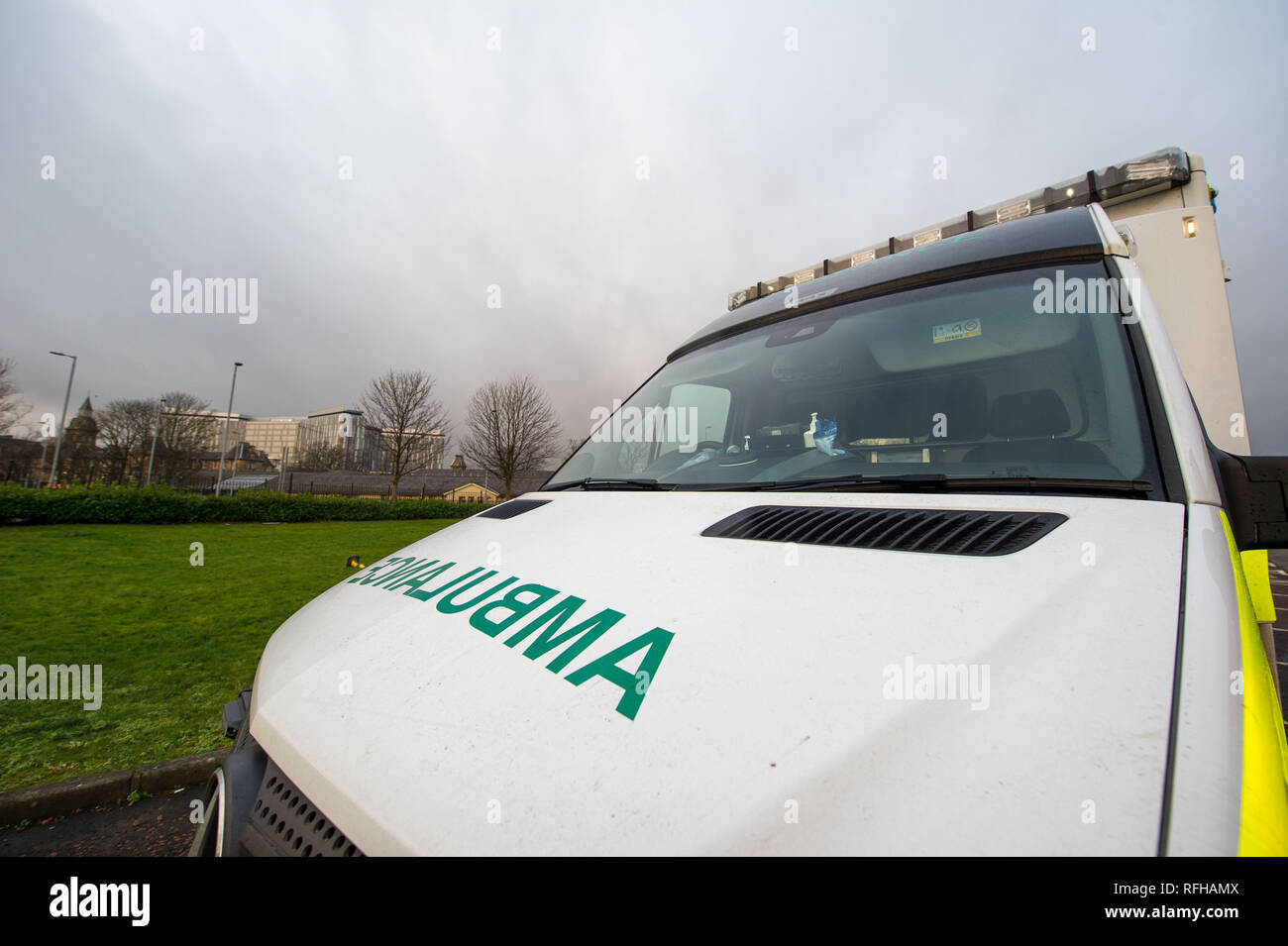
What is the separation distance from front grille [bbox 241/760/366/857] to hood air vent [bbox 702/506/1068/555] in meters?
0.94

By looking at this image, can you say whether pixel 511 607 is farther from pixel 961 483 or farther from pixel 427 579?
pixel 961 483

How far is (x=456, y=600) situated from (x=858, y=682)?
959mm

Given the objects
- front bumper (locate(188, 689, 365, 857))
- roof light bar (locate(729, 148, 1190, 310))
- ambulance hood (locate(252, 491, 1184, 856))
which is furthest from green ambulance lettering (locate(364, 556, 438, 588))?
roof light bar (locate(729, 148, 1190, 310))

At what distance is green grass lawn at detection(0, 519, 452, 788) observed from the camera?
140 inches

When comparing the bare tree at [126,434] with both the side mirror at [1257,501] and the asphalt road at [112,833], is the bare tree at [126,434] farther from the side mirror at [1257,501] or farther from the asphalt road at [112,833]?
the side mirror at [1257,501]

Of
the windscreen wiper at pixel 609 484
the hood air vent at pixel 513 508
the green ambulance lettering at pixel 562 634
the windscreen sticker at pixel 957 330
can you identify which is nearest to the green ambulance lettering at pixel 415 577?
the hood air vent at pixel 513 508

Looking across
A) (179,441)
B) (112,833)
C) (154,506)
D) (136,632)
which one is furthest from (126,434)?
(112,833)

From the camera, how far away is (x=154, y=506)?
1875cm

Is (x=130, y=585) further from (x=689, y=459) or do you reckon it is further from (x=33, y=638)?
(x=689, y=459)

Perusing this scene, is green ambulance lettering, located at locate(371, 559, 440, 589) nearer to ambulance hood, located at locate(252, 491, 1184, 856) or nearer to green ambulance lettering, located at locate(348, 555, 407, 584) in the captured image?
green ambulance lettering, located at locate(348, 555, 407, 584)

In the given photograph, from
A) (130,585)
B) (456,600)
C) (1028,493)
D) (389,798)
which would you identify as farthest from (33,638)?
(1028,493)

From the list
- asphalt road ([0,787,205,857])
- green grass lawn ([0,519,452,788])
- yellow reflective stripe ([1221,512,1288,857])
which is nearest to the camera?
yellow reflective stripe ([1221,512,1288,857])
